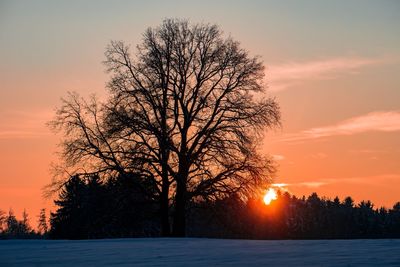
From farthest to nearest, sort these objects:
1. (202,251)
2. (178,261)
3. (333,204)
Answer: (333,204), (202,251), (178,261)

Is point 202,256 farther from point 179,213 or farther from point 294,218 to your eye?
point 294,218

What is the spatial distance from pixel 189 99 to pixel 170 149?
2.83m

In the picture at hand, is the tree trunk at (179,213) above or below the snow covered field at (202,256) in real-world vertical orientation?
above

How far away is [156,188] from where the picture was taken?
31594mm

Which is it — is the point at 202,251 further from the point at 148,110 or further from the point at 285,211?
the point at 285,211

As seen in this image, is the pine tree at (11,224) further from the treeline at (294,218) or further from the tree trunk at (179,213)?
the tree trunk at (179,213)

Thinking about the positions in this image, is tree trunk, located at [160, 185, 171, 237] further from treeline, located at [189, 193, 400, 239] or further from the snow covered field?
the snow covered field

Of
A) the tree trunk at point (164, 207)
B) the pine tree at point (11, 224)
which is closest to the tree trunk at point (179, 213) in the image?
the tree trunk at point (164, 207)

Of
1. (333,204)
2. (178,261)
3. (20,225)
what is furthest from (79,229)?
(20,225)

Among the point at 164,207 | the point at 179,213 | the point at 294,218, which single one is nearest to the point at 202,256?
the point at 179,213

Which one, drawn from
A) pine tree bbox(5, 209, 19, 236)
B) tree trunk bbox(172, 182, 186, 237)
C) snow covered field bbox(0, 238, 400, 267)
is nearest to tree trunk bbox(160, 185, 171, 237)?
tree trunk bbox(172, 182, 186, 237)

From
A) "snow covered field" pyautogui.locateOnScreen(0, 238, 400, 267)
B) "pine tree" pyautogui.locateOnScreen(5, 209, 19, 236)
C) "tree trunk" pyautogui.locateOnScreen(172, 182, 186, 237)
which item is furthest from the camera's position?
"pine tree" pyautogui.locateOnScreen(5, 209, 19, 236)

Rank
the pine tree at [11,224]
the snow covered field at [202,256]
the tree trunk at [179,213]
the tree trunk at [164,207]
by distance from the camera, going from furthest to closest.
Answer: the pine tree at [11,224], the tree trunk at [164,207], the tree trunk at [179,213], the snow covered field at [202,256]

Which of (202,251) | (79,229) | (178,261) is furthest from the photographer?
(79,229)
